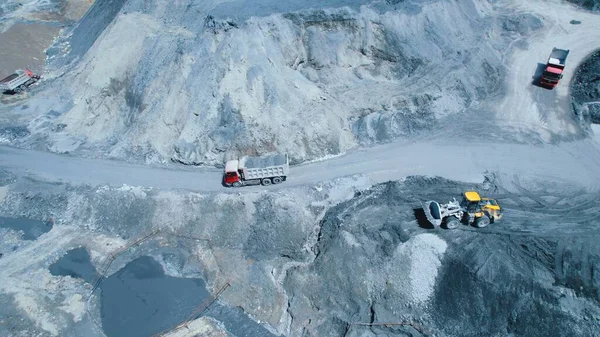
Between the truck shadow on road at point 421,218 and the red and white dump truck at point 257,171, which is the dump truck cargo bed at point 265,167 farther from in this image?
the truck shadow on road at point 421,218

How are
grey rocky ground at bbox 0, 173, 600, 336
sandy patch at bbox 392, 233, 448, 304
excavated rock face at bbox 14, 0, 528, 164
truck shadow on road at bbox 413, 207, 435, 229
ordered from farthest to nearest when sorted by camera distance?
excavated rock face at bbox 14, 0, 528, 164
truck shadow on road at bbox 413, 207, 435, 229
sandy patch at bbox 392, 233, 448, 304
grey rocky ground at bbox 0, 173, 600, 336

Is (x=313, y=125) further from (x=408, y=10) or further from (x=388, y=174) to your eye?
(x=408, y=10)

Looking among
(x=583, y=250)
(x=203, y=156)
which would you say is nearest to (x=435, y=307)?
(x=583, y=250)

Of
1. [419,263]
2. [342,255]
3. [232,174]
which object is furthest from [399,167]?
[232,174]

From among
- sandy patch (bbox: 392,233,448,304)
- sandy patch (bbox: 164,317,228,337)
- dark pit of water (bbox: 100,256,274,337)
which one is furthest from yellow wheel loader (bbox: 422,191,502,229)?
sandy patch (bbox: 164,317,228,337)

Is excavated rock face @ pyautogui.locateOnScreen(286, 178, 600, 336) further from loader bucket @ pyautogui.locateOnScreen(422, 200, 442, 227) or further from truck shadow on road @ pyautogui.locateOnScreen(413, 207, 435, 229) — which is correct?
loader bucket @ pyautogui.locateOnScreen(422, 200, 442, 227)

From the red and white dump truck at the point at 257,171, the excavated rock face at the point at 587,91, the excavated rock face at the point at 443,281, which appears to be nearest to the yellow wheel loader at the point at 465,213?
the excavated rock face at the point at 443,281
